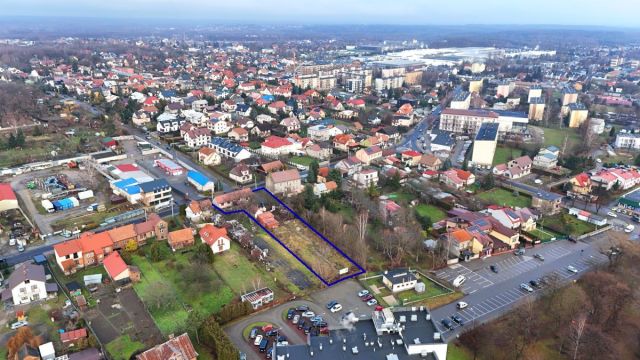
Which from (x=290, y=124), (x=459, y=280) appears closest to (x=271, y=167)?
(x=290, y=124)

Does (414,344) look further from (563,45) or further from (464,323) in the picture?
(563,45)

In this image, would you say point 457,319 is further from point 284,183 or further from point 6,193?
point 6,193

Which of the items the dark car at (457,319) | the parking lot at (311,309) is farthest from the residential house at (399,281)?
the dark car at (457,319)

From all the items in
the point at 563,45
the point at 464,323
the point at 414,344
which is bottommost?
the point at 464,323

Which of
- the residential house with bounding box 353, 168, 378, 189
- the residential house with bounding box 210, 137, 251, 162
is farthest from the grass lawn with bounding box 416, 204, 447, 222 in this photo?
the residential house with bounding box 210, 137, 251, 162

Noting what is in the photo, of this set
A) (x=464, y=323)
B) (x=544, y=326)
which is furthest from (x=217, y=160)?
(x=544, y=326)

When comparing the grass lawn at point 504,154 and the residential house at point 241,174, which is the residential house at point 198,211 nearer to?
the residential house at point 241,174
